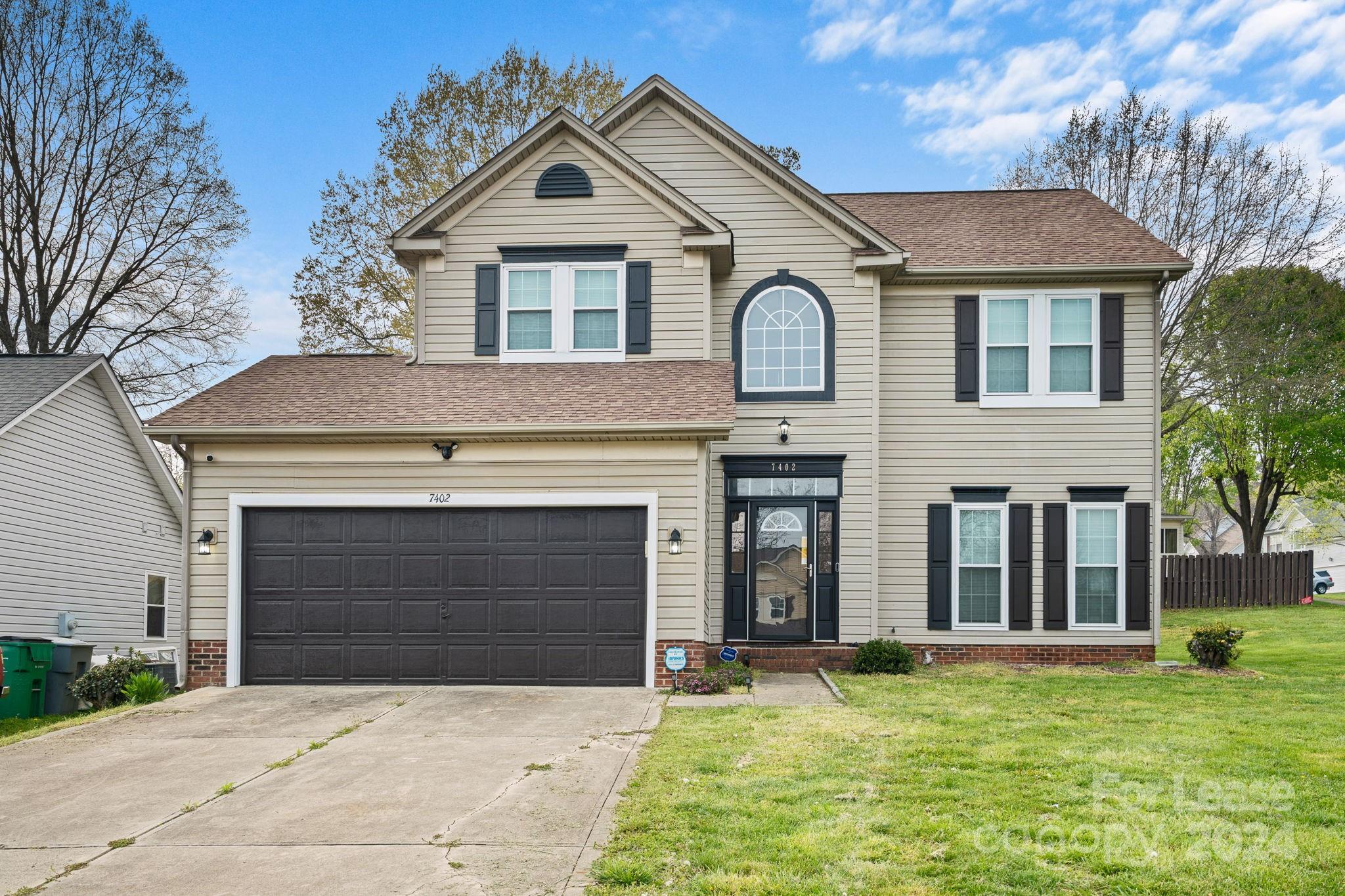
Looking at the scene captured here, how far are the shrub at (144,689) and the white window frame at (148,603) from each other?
9304 mm

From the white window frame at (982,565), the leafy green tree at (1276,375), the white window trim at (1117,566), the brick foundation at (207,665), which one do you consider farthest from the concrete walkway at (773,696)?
the leafy green tree at (1276,375)

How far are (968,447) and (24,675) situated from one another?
44.9 feet

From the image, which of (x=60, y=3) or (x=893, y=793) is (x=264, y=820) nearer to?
(x=893, y=793)

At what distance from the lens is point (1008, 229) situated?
54.4ft

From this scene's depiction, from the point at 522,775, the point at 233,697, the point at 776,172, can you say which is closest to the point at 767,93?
the point at 776,172

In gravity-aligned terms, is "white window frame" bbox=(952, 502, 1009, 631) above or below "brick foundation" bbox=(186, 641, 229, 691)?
above

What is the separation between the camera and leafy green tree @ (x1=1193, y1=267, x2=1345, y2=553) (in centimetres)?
2459

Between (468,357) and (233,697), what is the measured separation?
217 inches

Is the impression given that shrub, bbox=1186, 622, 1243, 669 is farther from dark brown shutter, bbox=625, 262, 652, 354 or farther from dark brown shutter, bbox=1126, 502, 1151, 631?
dark brown shutter, bbox=625, 262, 652, 354

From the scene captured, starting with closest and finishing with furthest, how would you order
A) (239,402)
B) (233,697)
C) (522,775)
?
1. (522,775)
2. (233,697)
3. (239,402)

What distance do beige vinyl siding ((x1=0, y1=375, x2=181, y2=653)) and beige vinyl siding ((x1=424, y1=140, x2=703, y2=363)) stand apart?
7.79m

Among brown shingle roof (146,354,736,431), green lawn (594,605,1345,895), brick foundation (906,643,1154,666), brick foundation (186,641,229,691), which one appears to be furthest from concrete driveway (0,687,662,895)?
brick foundation (906,643,1154,666)

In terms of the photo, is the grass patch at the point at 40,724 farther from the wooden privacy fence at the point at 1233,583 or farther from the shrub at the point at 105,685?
the wooden privacy fence at the point at 1233,583

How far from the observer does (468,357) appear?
48.6 feet
